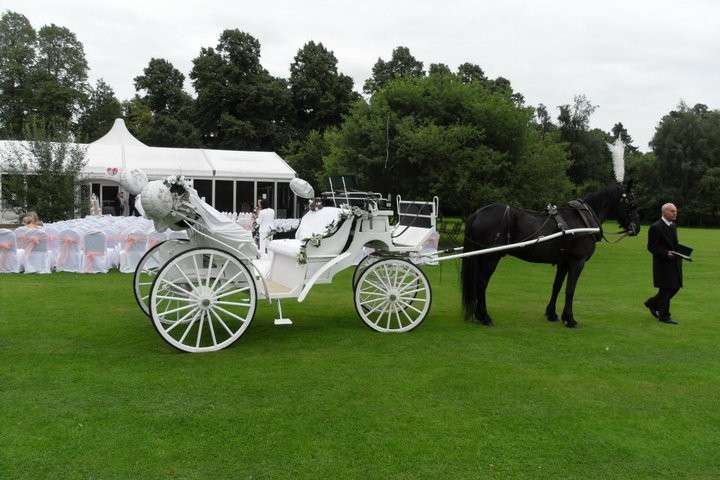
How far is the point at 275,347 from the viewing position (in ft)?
20.2

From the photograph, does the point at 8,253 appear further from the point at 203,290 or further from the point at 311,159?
the point at 311,159

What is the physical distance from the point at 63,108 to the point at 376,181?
3501 cm

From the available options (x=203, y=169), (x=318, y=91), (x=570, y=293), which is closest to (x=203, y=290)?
(x=570, y=293)

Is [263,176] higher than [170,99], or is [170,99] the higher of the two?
[170,99]

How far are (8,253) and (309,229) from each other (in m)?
6.68

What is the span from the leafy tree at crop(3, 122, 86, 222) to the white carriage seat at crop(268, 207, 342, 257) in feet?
40.7

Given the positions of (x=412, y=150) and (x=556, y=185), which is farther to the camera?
(x=556, y=185)

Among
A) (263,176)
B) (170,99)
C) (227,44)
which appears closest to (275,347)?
(263,176)

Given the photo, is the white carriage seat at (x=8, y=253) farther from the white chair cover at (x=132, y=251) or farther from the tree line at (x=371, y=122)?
the tree line at (x=371, y=122)

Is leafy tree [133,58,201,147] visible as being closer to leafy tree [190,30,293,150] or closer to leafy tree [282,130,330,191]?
leafy tree [190,30,293,150]

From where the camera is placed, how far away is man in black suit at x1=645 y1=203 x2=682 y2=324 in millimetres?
7977

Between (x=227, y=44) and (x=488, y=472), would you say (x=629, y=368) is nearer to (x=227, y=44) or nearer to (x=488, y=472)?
(x=488, y=472)

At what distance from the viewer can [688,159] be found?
48844mm

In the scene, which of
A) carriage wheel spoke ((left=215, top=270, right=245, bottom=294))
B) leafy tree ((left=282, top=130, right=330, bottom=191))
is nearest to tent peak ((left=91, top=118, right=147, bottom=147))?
leafy tree ((left=282, top=130, right=330, bottom=191))
